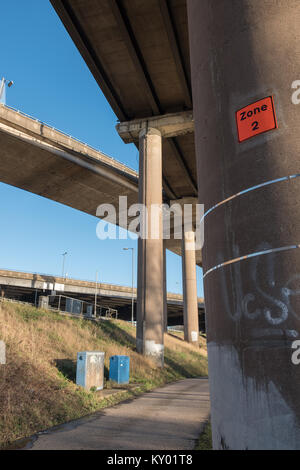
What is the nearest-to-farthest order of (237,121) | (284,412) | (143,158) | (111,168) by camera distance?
1. (284,412)
2. (237,121)
3. (143,158)
4. (111,168)

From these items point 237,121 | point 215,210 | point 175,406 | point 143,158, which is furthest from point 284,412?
point 143,158

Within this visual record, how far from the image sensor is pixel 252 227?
4008 millimetres

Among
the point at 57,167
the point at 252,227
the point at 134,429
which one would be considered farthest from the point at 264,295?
the point at 57,167

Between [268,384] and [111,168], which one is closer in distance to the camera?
[268,384]

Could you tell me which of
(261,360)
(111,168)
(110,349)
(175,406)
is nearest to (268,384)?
(261,360)

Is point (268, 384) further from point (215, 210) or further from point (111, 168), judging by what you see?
point (111, 168)

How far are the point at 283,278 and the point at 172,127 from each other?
26.0 metres

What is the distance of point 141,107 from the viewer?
92.7ft

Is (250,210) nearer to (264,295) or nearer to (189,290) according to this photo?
(264,295)

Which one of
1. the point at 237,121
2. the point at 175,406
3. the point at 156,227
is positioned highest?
the point at 156,227

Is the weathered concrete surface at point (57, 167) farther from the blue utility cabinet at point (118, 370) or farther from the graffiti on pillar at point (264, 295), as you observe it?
the graffiti on pillar at point (264, 295)

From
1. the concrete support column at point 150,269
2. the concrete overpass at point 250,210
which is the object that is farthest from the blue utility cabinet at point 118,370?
the concrete overpass at point 250,210

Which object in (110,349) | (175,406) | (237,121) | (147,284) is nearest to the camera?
(237,121)

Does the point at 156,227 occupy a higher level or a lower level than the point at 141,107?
lower
